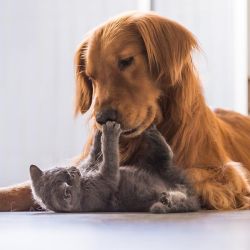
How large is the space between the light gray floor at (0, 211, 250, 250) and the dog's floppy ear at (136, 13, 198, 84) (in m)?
0.42

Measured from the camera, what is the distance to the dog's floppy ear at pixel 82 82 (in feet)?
6.35

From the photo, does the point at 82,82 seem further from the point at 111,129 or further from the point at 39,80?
the point at 39,80

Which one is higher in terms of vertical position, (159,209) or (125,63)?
(125,63)

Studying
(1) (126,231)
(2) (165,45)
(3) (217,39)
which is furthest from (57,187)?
(3) (217,39)

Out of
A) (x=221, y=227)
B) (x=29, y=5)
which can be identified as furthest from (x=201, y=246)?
(x=29, y=5)

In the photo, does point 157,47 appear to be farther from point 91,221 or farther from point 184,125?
point 91,221

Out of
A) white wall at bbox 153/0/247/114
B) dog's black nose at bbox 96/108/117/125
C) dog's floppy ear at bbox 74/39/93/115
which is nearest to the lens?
dog's black nose at bbox 96/108/117/125

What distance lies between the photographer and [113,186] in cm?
155

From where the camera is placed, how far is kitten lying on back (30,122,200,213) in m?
1.50

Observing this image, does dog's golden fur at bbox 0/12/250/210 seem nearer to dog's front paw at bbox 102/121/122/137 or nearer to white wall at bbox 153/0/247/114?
dog's front paw at bbox 102/121/122/137

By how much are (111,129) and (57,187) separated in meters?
0.19

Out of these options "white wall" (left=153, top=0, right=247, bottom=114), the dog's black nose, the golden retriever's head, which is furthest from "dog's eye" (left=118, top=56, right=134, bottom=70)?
"white wall" (left=153, top=0, right=247, bottom=114)

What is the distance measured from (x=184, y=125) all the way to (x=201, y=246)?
86 centimetres

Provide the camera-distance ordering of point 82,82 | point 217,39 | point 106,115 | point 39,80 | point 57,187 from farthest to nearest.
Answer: point 217,39 < point 39,80 < point 82,82 < point 106,115 < point 57,187
